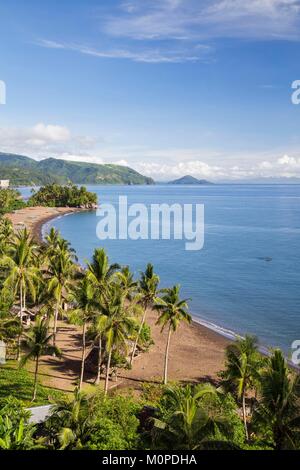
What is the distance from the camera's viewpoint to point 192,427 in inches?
858

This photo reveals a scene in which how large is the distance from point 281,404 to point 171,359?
2899cm

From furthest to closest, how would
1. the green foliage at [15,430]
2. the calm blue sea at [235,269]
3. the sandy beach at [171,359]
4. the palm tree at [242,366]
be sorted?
the calm blue sea at [235,269], the sandy beach at [171,359], the palm tree at [242,366], the green foliage at [15,430]

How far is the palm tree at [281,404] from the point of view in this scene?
929 inches

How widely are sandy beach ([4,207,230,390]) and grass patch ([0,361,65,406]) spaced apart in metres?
2.29

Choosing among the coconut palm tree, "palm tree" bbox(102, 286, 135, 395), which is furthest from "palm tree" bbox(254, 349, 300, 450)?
the coconut palm tree

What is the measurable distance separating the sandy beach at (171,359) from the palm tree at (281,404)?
21.3 metres

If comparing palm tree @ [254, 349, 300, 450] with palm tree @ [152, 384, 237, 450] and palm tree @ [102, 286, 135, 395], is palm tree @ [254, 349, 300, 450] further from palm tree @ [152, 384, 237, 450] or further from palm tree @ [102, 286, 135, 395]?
palm tree @ [102, 286, 135, 395]

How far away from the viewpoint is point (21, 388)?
3859 centimetres

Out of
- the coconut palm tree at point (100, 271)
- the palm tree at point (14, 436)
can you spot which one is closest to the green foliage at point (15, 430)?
the palm tree at point (14, 436)

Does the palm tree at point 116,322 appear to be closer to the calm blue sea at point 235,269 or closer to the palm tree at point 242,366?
the palm tree at point 242,366

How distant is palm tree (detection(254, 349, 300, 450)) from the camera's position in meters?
23.6

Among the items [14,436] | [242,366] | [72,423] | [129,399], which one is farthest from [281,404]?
[14,436]
